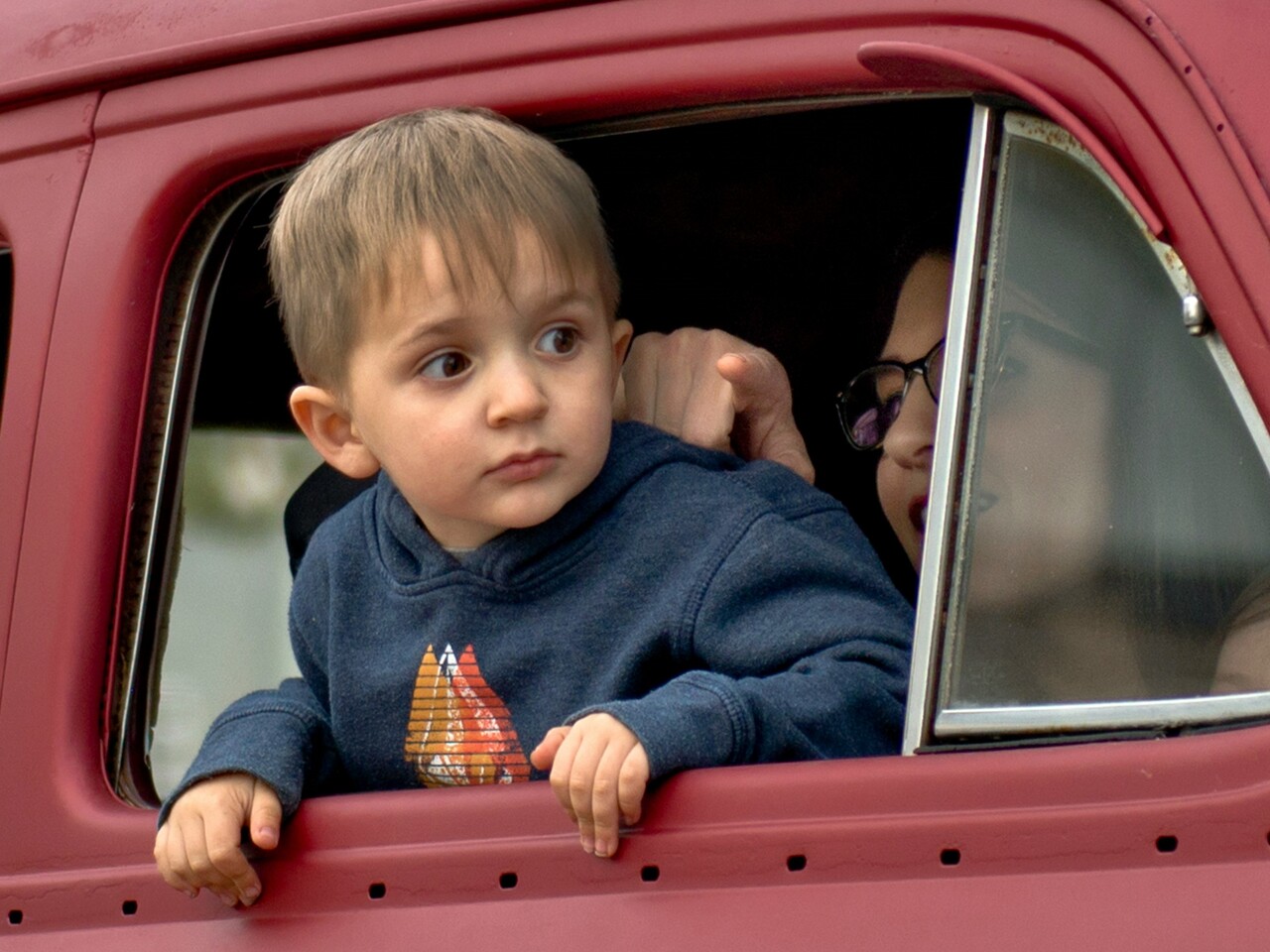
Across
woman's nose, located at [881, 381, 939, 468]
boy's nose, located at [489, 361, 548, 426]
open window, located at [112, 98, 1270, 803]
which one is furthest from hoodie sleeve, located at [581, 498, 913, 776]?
woman's nose, located at [881, 381, 939, 468]

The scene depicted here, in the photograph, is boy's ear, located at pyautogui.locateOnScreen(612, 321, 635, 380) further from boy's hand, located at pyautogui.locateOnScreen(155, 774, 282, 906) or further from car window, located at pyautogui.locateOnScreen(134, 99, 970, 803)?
boy's hand, located at pyautogui.locateOnScreen(155, 774, 282, 906)

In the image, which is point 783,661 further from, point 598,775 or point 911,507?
point 911,507

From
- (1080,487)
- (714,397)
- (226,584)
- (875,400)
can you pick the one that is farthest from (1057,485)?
(226,584)

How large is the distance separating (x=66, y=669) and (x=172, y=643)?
11.6 inches

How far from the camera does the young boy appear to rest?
1.67 metres

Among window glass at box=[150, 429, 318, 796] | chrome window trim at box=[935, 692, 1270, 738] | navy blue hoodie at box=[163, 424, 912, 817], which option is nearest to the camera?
chrome window trim at box=[935, 692, 1270, 738]

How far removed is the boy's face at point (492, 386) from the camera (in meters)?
1.72

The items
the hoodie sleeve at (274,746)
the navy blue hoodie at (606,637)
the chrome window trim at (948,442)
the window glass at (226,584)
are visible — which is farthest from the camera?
the window glass at (226,584)

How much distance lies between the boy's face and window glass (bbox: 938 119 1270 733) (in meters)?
0.44

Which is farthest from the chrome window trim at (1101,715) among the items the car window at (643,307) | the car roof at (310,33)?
the car window at (643,307)

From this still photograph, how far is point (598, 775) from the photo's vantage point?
1430 millimetres

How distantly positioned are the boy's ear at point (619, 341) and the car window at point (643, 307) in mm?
241

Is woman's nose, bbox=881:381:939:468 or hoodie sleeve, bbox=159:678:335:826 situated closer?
hoodie sleeve, bbox=159:678:335:826

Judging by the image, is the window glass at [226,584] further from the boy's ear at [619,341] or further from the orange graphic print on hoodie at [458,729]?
the boy's ear at [619,341]
